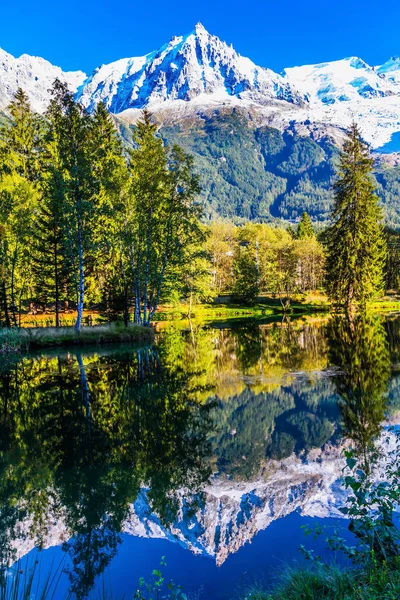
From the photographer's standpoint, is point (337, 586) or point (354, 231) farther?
point (354, 231)

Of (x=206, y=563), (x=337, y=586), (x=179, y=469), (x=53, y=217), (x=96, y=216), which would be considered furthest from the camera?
(x=53, y=217)

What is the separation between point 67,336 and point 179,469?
84.7 feet

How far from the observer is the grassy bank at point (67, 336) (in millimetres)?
30344

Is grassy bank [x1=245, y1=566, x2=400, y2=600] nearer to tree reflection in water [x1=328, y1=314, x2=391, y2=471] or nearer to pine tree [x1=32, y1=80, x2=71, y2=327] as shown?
tree reflection in water [x1=328, y1=314, x2=391, y2=471]

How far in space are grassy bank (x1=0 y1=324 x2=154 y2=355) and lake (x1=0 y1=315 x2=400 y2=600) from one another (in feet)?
33.8

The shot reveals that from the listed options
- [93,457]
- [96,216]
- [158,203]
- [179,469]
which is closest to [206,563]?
[179,469]

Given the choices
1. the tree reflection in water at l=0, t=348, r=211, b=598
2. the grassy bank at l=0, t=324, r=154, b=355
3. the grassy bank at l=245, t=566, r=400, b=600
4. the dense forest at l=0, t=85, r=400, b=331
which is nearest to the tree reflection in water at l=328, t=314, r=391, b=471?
the grassy bank at l=245, t=566, r=400, b=600

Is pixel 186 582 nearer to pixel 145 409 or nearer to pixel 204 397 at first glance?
pixel 145 409

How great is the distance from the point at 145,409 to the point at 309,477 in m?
6.79

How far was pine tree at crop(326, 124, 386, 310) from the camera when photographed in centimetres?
5409

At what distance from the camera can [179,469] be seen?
9.61m

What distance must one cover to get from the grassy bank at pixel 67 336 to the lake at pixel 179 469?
10.3 meters

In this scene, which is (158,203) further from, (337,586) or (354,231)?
(337,586)

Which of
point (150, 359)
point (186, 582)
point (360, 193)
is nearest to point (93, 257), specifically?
point (150, 359)
